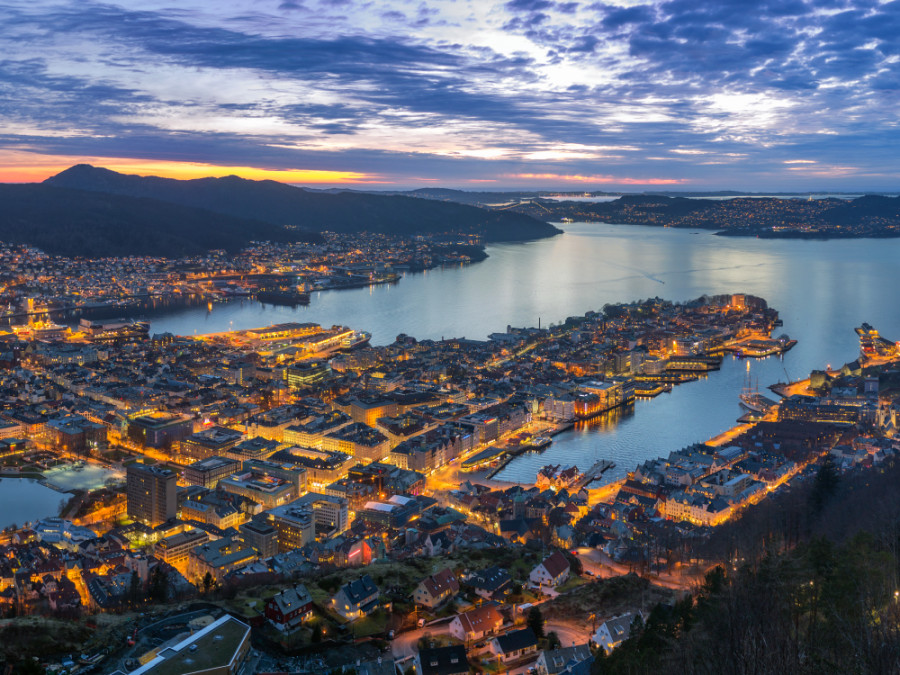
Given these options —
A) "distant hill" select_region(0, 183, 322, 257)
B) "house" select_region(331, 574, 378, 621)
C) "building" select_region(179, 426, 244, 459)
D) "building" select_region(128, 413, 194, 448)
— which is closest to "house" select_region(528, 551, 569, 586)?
"house" select_region(331, 574, 378, 621)

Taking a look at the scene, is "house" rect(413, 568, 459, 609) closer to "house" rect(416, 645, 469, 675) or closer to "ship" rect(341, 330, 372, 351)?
"house" rect(416, 645, 469, 675)

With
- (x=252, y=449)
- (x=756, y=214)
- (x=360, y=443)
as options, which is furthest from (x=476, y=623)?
(x=756, y=214)

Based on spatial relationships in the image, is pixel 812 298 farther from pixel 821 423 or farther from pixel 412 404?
pixel 412 404

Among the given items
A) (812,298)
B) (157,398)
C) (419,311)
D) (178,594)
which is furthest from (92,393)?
(812,298)

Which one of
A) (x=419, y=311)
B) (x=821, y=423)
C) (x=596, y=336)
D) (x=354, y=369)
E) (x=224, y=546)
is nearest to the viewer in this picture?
(x=224, y=546)

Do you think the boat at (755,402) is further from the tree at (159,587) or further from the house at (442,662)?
the tree at (159,587)

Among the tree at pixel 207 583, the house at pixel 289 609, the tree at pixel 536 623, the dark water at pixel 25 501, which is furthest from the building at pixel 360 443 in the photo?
the tree at pixel 536 623

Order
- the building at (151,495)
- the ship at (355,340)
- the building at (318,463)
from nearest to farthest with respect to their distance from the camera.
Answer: the building at (151,495) → the building at (318,463) → the ship at (355,340)
